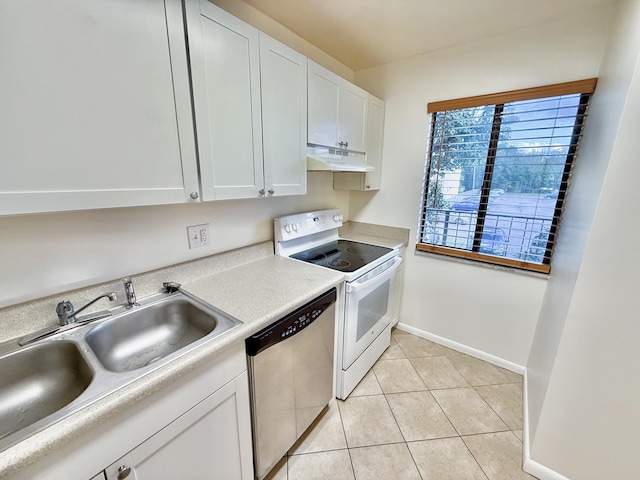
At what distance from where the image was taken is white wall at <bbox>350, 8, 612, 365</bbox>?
165 cm

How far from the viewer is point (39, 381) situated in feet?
3.01

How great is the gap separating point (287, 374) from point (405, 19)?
7.11 feet

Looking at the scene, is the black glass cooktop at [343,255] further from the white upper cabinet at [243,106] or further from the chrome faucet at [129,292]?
the chrome faucet at [129,292]

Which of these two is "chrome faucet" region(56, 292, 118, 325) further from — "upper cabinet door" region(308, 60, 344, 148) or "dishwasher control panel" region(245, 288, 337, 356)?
"upper cabinet door" region(308, 60, 344, 148)

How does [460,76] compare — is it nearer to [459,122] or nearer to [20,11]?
[459,122]

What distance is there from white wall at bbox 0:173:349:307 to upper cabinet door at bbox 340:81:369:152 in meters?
0.90

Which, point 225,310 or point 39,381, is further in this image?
point 225,310

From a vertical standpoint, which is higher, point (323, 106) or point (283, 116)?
point (323, 106)

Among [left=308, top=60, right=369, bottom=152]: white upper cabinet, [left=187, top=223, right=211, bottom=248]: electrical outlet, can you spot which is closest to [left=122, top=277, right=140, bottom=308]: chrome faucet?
[left=187, top=223, right=211, bottom=248]: electrical outlet

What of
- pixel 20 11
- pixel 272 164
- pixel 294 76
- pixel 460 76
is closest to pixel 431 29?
pixel 460 76

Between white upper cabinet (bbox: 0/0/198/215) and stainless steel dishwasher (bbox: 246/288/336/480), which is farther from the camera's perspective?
stainless steel dishwasher (bbox: 246/288/336/480)

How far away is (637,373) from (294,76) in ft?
6.73

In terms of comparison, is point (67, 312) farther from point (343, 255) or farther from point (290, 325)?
point (343, 255)

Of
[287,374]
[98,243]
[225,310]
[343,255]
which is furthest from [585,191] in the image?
[98,243]
